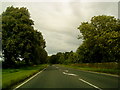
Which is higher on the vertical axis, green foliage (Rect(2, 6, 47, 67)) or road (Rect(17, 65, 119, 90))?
green foliage (Rect(2, 6, 47, 67))

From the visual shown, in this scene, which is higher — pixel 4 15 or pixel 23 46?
pixel 4 15

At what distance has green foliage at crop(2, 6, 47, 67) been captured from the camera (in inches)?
1624

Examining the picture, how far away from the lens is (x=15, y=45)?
4138 centimetres

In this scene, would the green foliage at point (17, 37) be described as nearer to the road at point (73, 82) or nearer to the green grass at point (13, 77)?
the green grass at point (13, 77)

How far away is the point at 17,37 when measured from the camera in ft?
137

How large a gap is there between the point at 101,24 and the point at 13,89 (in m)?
44.8

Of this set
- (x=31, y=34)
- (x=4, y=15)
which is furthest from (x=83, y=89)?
(x=4, y=15)

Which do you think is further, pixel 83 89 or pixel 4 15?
pixel 4 15

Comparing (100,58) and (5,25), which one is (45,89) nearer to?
(5,25)

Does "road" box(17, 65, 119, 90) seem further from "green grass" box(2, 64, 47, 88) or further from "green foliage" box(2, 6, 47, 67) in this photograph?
"green foliage" box(2, 6, 47, 67)

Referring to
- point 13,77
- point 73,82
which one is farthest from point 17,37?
point 73,82

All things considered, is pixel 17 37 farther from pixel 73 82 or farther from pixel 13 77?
pixel 73 82

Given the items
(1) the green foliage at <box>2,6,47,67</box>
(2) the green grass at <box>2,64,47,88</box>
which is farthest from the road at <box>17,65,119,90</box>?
(1) the green foliage at <box>2,6,47,67</box>

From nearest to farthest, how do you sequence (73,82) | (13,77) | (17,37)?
(73,82), (13,77), (17,37)
